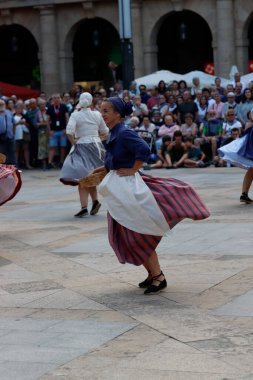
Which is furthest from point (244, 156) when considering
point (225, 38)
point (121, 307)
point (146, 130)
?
point (225, 38)

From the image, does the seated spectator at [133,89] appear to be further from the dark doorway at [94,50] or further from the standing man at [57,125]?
the dark doorway at [94,50]

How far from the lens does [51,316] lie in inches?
302

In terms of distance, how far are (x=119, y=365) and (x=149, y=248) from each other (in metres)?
2.15

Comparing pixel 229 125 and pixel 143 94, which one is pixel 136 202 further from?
pixel 143 94

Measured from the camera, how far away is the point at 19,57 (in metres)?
40.9

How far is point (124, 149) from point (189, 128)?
1396cm

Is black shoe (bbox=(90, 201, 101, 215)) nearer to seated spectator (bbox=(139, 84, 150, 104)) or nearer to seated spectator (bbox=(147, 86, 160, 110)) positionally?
seated spectator (bbox=(147, 86, 160, 110))

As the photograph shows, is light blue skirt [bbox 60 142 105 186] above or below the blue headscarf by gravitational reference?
below

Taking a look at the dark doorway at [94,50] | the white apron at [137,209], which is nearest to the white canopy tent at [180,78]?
the dark doorway at [94,50]

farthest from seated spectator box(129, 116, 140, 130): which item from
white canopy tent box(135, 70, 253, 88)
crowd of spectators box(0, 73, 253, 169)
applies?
white canopy tent box(135, 70, 253, 88)

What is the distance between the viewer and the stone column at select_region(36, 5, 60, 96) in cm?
3556

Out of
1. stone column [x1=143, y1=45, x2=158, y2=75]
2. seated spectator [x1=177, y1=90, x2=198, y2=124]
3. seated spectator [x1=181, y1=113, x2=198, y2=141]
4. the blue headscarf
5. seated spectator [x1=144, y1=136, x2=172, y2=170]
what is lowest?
seated spectator [x1=144, y1=136, x2=172, y2=170]

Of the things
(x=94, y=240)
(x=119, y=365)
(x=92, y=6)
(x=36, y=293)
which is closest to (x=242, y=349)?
(x=119, y=365)

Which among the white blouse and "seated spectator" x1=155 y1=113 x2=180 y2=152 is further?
"seated spectator" x1=155 y1=113 x2=180 y2=152
